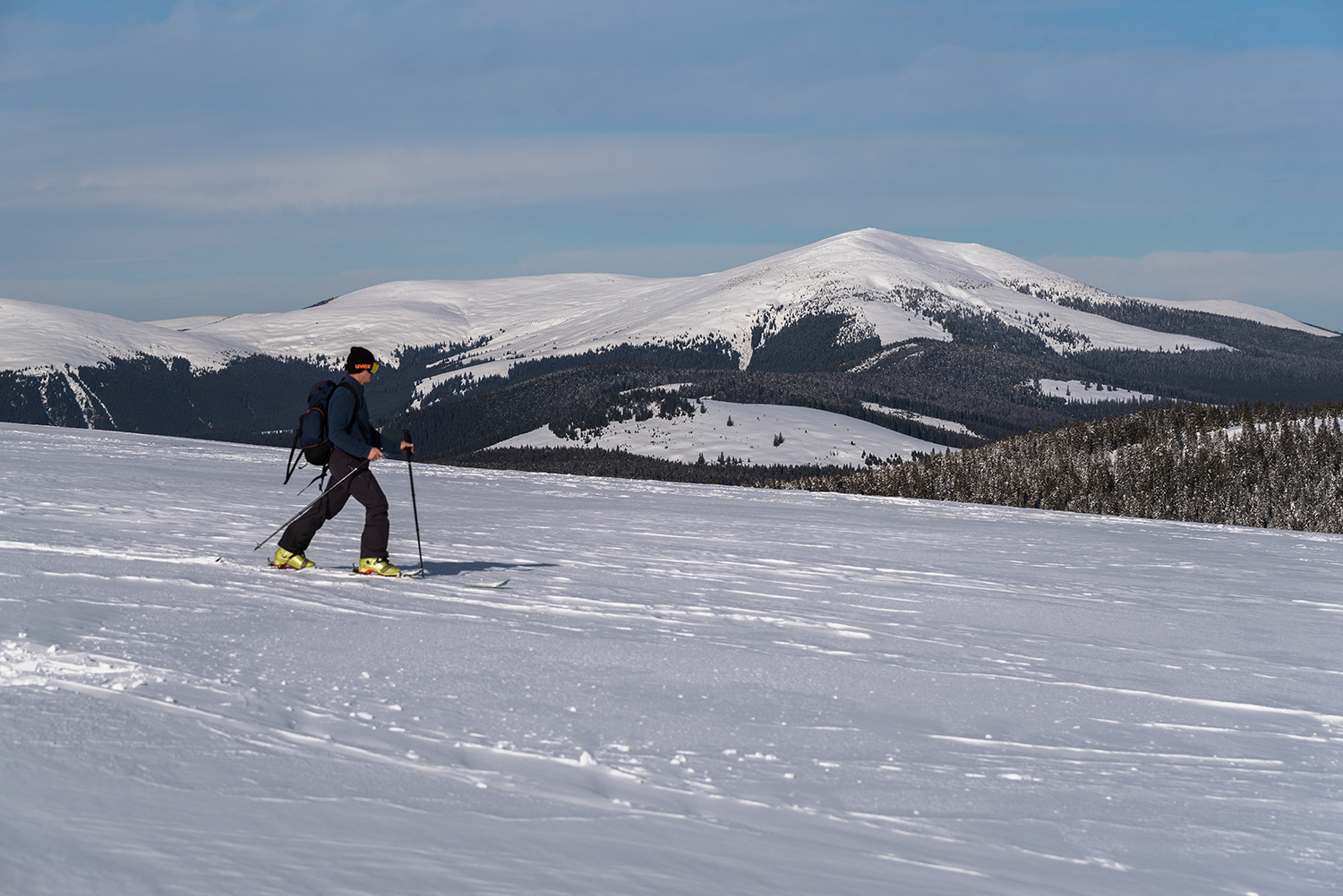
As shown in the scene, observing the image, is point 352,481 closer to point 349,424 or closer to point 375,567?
point 349,424

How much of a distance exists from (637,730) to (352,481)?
5.64m

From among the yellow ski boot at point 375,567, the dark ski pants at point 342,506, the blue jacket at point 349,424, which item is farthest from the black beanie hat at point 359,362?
the yellow ski boot at point 375,567

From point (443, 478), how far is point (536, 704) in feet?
70.9

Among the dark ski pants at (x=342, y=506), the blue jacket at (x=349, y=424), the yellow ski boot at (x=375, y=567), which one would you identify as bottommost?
the yellow ski boot at (x=375, y=567)

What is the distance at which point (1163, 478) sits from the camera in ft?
213

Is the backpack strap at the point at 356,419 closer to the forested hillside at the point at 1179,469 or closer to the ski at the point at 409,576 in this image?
the ski at the point at 409,576

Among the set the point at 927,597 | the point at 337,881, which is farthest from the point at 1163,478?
the point at 337,881

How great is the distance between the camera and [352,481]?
10484 mm

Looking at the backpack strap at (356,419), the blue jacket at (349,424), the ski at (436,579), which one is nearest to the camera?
the blue jacket at (349,424)

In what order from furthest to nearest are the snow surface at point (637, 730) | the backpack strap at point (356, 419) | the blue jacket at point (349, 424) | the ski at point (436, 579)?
the ski at point (436, 579) < the backpack strap at point (356, 419) < the blue jacket at point (349, 424) < the snow surface at point (637, 730)

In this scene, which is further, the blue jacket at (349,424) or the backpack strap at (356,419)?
the backpack strap at (356,419)

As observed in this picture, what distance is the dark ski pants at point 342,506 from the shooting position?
34.3 ft

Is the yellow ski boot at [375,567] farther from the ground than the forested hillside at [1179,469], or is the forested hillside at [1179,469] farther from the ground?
the forested hillside at [1179,469]

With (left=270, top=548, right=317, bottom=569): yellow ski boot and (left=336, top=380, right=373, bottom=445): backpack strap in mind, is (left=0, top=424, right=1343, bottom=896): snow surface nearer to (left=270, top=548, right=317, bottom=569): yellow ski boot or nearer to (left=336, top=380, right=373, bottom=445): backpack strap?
(left=270, top=548, right=317, bottom=569): yellow ski boot
